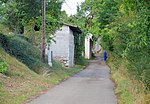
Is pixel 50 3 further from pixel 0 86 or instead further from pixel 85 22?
pixel 85 22

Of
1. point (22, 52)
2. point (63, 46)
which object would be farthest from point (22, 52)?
point (63, 46)

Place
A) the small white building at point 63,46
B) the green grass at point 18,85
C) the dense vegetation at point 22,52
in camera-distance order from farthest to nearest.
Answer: the small white building at point 63,46, the dense vegetation at point 22,52, the green grass at point 18,85

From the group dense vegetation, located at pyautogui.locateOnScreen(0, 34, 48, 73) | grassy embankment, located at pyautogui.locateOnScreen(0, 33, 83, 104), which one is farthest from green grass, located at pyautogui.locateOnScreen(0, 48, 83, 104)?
dense vegetation, located at pyautogui.locateOnScreen(0, 34, 48, 73)

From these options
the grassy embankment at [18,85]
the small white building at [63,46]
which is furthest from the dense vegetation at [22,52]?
the small white building at [63,46]

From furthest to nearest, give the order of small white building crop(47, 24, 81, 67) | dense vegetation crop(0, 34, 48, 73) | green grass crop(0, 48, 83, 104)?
small white building crop(47, 24, 81, 67) → dense vegetation crop(0, 34, 48, 73) → green grass crop(0, 48, 83, 104)

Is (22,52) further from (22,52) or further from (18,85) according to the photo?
(18,85)

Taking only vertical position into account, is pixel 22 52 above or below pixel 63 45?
below

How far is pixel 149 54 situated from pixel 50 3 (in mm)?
17123

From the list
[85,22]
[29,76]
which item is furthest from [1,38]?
[85,22]

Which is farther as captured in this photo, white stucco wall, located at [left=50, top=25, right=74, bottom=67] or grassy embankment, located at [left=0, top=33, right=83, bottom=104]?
white stucco wall, located at [left=50, top=25, right=74, bottom=67]

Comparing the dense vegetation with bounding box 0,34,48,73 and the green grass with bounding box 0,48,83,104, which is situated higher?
the dense vegetation with bounding box 0,34,48,73

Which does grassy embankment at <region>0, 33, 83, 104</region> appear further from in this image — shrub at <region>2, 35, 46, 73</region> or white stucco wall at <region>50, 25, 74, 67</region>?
white stucco wall at <region>50, 25, 74, 67</region>

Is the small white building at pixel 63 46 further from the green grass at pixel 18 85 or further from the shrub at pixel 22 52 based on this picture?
the green grass at pixel 18 85

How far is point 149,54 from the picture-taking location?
927 centimetres
